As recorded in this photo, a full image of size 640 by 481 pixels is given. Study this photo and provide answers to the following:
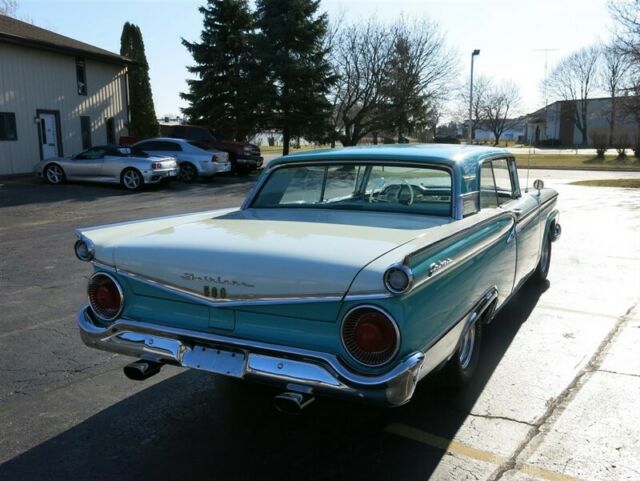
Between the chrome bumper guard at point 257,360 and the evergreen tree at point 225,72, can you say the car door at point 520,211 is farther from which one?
the evergreen tree at point 225,72

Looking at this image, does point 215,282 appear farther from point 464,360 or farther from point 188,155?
point 188,155

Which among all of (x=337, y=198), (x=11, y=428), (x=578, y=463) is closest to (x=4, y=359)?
(x=11, y=428)

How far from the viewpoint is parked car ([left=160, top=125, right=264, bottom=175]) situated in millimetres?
22188

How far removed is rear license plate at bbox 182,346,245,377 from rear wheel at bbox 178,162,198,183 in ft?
55.8

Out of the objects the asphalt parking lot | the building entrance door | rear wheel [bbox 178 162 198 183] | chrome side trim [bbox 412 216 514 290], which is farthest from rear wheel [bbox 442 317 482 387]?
the building entrance door

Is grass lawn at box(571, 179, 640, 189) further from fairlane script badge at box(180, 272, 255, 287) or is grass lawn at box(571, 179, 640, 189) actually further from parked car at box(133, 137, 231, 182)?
fairlane script badge at box(180, 272, 255, 287)

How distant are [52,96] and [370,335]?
72.2ft

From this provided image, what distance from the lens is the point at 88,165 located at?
1706 centimetres

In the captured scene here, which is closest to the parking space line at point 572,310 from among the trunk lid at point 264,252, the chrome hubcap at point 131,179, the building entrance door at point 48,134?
the trunk lid at point 264,252

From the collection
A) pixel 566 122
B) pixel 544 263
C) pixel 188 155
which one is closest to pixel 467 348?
pixel 544 263

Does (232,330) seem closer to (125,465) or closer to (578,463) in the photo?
(125,465)

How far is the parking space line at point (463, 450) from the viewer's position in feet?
9.27

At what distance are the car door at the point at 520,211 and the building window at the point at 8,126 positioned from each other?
1899 centimetres

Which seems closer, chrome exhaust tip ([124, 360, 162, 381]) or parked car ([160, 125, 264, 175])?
chrome exhaust tip ([124, 360, 162, 381])
